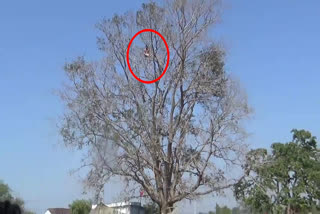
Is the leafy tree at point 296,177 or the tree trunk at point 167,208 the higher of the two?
the leafy tree at point 296,177

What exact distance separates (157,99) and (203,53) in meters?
3.55

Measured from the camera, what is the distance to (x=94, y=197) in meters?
26.1

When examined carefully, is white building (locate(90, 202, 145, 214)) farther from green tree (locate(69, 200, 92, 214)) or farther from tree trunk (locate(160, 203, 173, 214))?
green tree (locate(69, 200, 92, 214))

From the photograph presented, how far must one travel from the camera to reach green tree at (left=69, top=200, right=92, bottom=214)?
1204 inches

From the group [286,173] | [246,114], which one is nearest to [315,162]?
[286,173]

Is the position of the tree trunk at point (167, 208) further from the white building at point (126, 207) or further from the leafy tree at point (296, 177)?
the leafy tree at point (296, 177)

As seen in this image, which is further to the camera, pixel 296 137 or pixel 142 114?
pixel 296 137

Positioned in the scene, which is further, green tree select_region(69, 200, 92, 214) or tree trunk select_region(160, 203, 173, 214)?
green tree select_region(69, 200, 92, 214)

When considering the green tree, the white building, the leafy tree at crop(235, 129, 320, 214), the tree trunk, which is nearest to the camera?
the tree trunk

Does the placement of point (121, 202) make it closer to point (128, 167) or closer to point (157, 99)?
point (128, 167)

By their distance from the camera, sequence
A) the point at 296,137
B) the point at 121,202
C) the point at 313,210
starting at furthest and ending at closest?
the point at 296,137
the point at 313,210
the point at 121,202

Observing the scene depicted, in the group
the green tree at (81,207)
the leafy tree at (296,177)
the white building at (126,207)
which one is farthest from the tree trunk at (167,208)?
the leafy tree at (296,177)

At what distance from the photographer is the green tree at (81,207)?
30.6 meters

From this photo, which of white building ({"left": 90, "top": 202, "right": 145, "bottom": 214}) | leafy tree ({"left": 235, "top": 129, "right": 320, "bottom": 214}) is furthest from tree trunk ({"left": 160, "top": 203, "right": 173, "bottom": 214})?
leafy tree ({"left": 235, "top": 129, "right": 320, "bottom": 214})
